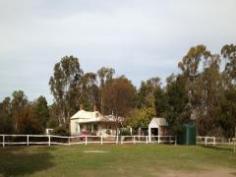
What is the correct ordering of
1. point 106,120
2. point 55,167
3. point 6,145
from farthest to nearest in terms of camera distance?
point 106,120 < point 6,145 < point 55,167

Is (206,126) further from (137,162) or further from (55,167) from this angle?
(55,167)

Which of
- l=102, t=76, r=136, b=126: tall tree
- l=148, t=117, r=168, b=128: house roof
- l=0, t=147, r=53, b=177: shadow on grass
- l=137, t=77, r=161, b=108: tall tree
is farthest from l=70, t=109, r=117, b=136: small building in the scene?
l=0, t=147, r=53, b=177: shadow on grass

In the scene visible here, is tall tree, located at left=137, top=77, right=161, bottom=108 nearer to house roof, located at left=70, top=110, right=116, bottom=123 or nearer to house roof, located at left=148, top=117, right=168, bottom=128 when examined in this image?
house roof, located at left=70, top=110, right=116, bottom=123

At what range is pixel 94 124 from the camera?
80.6m

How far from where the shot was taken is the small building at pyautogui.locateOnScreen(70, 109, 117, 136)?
249ft

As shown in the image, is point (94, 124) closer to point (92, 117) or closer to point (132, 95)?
point (92, 117)

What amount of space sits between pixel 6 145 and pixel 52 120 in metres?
57.3

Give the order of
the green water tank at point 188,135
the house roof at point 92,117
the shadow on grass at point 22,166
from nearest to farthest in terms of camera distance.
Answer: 1. the shadow on grass at point 22,166
2. the green water tank at point 188,135
3. the house roof at point 92,117

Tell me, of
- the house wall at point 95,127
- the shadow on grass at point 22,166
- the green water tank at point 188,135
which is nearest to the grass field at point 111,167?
the shadow on grass at point 22,166

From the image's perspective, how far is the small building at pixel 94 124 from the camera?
75.8m

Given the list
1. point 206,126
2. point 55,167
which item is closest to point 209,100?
point 206,126

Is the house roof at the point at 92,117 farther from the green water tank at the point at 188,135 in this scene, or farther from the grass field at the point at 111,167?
the grass field at the point at 111,167

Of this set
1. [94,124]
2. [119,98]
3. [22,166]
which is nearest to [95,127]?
[94,124]

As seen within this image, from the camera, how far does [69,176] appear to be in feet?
68.5
